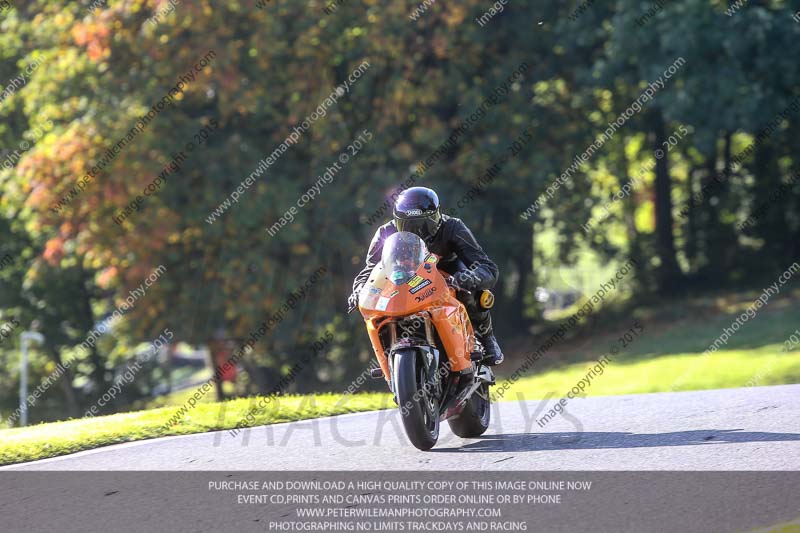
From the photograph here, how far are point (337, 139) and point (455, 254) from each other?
1365 cm

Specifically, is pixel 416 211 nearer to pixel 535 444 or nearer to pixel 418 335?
pixel 418 335

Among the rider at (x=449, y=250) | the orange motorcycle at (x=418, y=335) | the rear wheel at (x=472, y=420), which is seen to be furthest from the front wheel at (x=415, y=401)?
the rider at (x=449, y=250)

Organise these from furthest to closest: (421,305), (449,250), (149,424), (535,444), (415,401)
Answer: (149,424) → (449,250) → (535,444) → (421,305) → (415,401)

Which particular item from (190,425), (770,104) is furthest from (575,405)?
(770,104)

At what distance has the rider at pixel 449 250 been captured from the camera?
8109 millimetres

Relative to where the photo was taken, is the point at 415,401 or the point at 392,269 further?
the point at 392,269

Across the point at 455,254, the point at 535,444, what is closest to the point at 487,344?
the point at 455,254

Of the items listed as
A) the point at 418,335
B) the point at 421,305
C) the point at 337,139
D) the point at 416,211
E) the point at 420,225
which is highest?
the point at 416,211

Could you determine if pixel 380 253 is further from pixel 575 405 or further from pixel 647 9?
pixel 647 9

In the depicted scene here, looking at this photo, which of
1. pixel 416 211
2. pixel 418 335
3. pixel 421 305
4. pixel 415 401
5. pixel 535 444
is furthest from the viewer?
pixel 416 211

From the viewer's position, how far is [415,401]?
24.0 ft

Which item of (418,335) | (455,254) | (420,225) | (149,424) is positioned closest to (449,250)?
(455,254)

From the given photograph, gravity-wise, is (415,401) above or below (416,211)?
below

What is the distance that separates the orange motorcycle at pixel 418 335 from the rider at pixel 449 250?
0.26 metres
